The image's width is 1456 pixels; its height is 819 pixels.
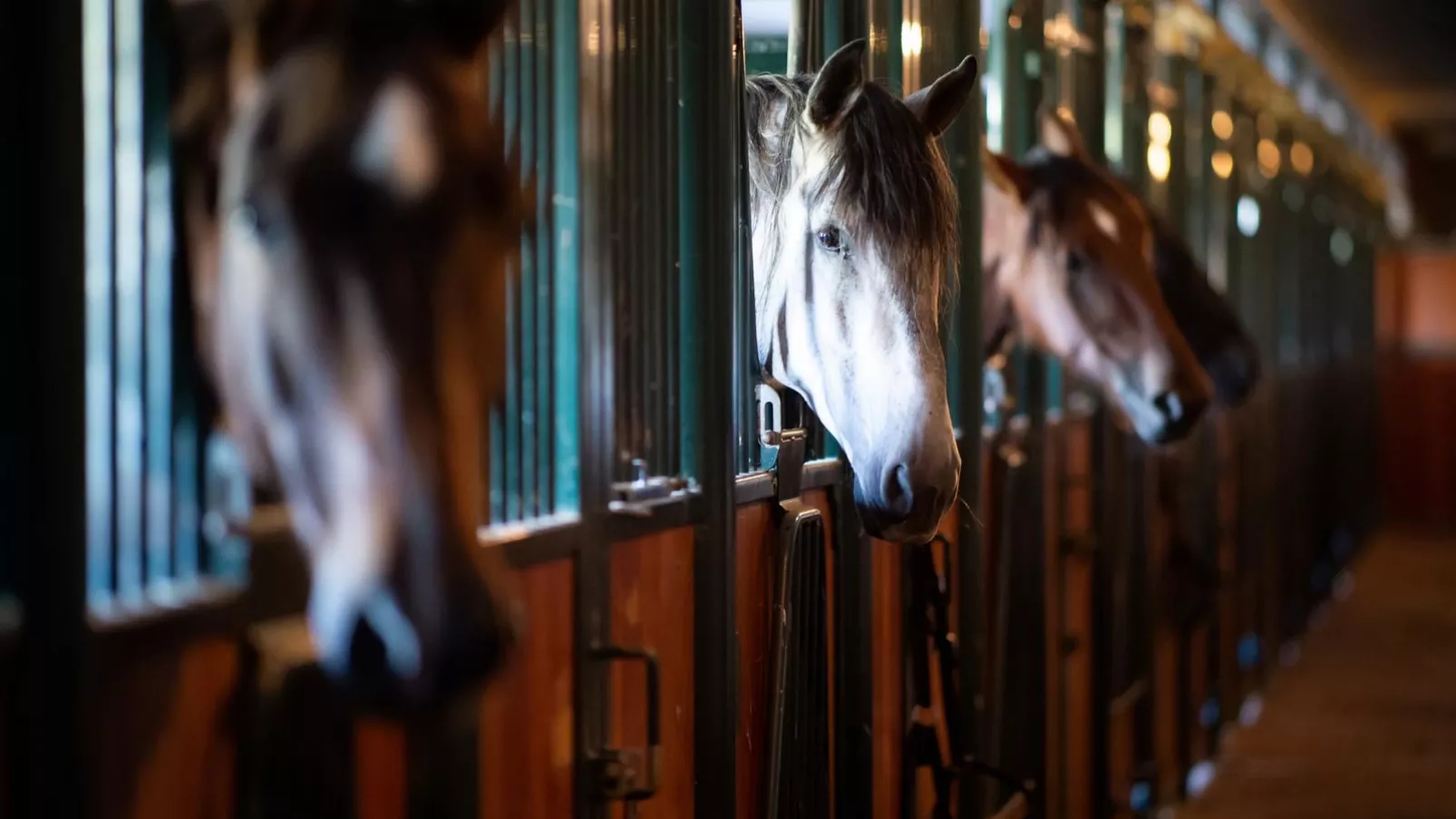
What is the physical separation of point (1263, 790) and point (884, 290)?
363 centimetres

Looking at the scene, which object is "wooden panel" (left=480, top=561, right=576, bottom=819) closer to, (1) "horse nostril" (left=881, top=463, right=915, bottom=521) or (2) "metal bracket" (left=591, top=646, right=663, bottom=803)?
(2) "metal bracket" (left=591, top=646, right=663, bottom=803)

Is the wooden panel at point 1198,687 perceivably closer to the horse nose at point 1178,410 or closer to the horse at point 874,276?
the horse nose at point 1178,410

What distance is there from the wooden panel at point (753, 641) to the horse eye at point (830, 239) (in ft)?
1.20

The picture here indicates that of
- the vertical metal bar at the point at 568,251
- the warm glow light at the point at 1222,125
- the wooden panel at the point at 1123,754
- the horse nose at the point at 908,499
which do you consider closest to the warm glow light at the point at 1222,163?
the warm glow light at the point at 1222,125

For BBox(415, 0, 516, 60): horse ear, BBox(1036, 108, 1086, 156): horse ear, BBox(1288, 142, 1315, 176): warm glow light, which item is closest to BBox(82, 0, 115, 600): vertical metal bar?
BBox(415, 0, 516, 60): horse ear

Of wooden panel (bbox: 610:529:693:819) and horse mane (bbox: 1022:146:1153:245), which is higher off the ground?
horse mane (bbox: 1022:146:1153:245)

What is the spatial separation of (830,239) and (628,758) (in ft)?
2.25

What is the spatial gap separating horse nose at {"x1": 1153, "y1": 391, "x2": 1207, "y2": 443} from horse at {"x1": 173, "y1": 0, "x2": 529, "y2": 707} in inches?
92.5

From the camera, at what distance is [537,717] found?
1.52 m

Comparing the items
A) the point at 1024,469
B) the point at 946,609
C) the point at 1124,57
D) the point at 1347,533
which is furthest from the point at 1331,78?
the point at 946,609

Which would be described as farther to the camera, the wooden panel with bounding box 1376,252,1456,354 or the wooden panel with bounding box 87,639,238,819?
the wooden panel with bounding box 1376,252,1456,354

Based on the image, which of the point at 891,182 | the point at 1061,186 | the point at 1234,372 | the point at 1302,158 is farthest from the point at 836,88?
the point at 1302,158

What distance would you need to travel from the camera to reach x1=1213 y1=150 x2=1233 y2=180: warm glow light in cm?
560

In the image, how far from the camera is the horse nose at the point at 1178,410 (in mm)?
3127
